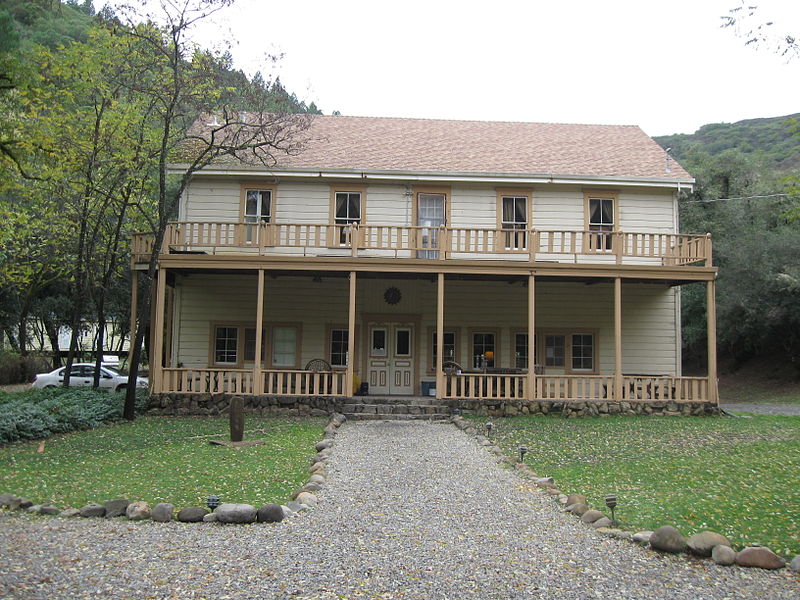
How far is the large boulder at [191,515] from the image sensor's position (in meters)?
7.34

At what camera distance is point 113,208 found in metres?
20.7

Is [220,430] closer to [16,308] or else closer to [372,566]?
[372,566]

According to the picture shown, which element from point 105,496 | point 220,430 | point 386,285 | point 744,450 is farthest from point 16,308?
point 744,450

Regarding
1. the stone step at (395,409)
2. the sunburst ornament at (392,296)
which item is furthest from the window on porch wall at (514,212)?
the stone step at (395,409)

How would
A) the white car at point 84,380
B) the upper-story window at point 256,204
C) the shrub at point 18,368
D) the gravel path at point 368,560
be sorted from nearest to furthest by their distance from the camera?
the gravel path at point 368,560 → the upper-story window at point 256,204 → the white car at point 84,380 → the shrub at point 18,368

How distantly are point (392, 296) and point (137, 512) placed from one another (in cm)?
1436

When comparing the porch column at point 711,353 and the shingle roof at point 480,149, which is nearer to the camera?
the porch column at point 711,353

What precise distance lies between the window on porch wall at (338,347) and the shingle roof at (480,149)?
16.0 ft

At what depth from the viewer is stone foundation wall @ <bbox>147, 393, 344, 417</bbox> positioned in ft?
59.6

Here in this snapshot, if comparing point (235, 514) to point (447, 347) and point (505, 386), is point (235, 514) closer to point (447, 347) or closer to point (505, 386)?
point (505, 386)

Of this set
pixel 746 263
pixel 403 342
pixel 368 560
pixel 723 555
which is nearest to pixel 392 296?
pixel 403 342

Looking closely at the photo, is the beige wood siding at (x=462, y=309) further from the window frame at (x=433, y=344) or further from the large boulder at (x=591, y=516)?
the large boulder at (x=591, y=516)

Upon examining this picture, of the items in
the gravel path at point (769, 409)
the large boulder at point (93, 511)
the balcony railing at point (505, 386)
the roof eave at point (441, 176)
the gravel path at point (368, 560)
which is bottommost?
the gravel path at point (769, 409)

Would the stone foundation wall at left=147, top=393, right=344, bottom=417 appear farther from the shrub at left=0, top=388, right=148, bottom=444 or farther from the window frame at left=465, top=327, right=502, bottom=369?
the window frame at left=465, top=327, right=502, bottom=369
